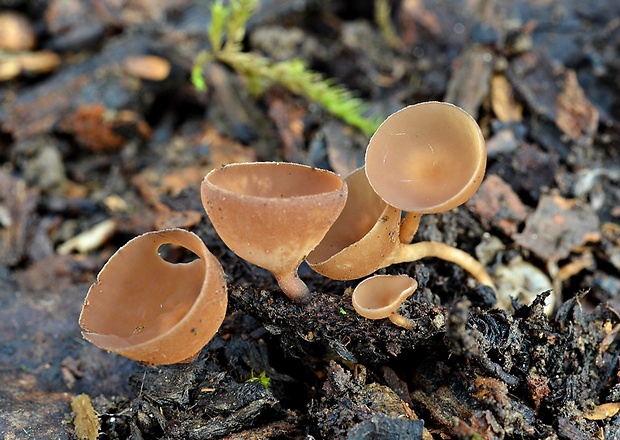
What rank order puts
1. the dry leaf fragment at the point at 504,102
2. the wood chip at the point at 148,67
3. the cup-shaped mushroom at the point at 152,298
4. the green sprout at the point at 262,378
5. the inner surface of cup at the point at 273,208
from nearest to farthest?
the inner surface of cup at the point at 273,208 < the cup-shaped mushroom at the point at 152,298 < the green sprout at the point at 262,378 < the dry leaf fragment at the point at 504,102 < the wood chip at the point at 148,67

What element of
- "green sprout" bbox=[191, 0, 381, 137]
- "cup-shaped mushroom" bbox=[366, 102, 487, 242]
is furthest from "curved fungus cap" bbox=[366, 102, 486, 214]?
"green sprout" bbox=[191, 0, 381, 137]

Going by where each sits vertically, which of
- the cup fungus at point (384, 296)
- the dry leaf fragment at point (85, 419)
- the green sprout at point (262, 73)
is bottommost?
the dry leaf fragment at point (85, 419)

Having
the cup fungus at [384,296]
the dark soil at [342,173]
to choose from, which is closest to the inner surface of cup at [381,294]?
the cup fungus at [384,296]

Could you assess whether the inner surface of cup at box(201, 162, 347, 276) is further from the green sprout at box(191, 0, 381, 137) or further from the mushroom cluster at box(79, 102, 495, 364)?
the green sprout at box(191, 0, 381, 137)

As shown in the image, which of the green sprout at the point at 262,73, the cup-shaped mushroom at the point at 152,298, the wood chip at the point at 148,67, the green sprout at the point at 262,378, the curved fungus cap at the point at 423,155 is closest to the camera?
the cup-shaped mushroom at the point at 152,298

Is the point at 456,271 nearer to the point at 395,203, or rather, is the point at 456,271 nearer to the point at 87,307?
the point at 395,203

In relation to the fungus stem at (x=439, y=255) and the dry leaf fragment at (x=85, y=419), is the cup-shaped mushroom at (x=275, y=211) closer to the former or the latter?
the fungus stem at (x=439, y=255)

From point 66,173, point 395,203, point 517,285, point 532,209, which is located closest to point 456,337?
point 395,203
